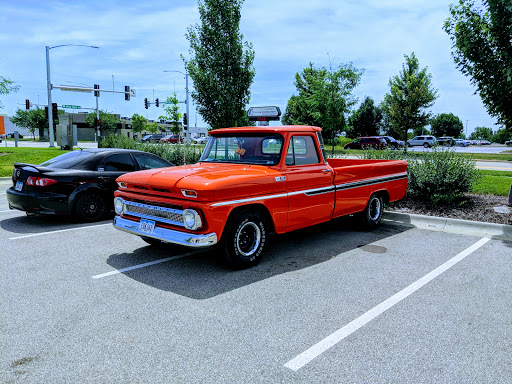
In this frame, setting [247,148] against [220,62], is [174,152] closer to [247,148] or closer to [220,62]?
[220,62]

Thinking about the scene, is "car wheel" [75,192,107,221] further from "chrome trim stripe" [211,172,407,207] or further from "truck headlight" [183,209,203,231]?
"chrome trim stripe" [211,172,407,207]

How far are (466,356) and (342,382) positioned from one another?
115cm

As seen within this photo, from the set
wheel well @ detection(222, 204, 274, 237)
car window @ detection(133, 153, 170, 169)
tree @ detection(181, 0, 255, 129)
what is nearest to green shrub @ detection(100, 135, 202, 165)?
tree @ detection(181, 0, 255, 129)

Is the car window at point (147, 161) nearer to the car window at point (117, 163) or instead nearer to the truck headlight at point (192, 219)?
the car window at point (117, 163)

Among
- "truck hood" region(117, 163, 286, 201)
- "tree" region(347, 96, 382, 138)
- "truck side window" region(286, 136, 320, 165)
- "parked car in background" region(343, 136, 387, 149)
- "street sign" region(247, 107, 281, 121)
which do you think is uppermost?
"tree" region(347, 96, 382, 138)

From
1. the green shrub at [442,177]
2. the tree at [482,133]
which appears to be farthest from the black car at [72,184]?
the tree at [482,133]

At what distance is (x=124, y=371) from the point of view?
2986 mm

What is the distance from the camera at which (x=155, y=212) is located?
17.1 feet

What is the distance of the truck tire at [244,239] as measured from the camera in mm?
5043

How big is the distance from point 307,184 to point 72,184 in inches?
177

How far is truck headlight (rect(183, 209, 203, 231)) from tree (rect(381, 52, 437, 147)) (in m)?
34.6

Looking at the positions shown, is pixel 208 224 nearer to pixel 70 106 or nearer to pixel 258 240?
pixel 258 240

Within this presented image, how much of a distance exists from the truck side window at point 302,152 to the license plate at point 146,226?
2093 mm

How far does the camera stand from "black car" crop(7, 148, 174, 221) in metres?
7.36
